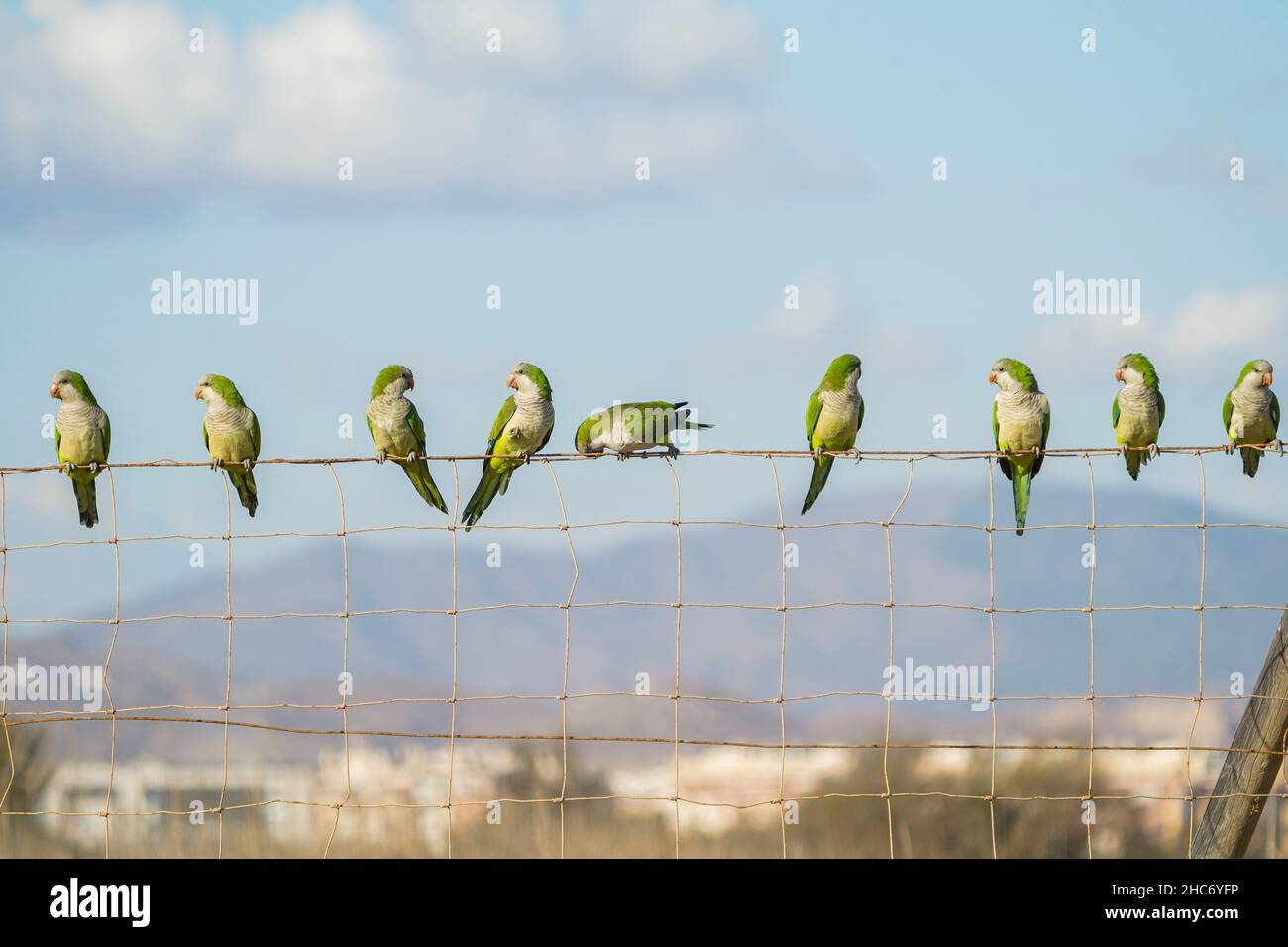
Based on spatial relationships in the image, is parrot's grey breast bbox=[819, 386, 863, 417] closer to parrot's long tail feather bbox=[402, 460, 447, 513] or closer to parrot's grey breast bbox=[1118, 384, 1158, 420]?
parrot's grey breast bbox=[1118, 384, 1158, 420]

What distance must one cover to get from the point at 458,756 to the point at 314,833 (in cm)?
527

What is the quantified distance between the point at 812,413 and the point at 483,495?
1.86 m

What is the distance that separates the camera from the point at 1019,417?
7.77 metres

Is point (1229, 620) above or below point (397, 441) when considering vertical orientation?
below

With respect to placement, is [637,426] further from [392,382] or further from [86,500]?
[86,500]

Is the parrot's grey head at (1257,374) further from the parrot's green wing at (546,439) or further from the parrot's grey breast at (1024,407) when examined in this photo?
the parrot's green wing at (546,439)

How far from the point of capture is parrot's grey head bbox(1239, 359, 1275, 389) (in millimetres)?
8016

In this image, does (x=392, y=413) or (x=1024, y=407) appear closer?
(x=1024, y=407)

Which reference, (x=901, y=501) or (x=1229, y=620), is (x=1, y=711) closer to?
(x=901, y=501)

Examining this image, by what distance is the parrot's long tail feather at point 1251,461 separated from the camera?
731cm

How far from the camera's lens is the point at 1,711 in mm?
6051

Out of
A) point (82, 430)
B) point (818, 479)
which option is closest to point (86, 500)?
point (82, 430)

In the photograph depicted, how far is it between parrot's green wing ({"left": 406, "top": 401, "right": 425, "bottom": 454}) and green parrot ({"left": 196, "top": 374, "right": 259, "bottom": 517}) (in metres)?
0.65
